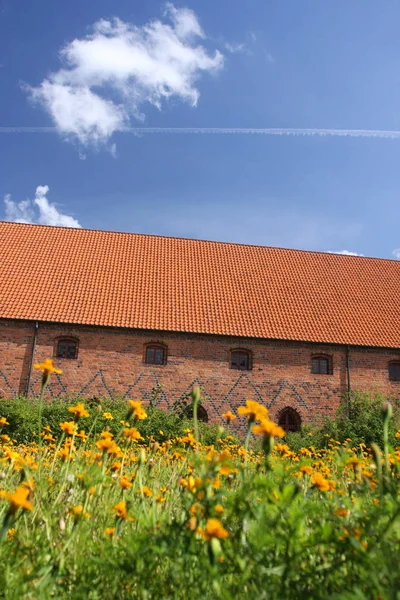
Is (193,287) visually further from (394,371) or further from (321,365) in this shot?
(394,371)

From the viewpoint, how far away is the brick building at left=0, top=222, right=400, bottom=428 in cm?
1780

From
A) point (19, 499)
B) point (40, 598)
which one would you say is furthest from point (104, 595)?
point (19, 499)

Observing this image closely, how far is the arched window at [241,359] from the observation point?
18703 mm

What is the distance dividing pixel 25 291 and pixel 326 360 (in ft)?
38.3

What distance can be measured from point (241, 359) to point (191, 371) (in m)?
2.00

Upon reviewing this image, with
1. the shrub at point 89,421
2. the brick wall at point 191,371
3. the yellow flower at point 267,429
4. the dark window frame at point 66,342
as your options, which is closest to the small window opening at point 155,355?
the brick wall at point 191,371

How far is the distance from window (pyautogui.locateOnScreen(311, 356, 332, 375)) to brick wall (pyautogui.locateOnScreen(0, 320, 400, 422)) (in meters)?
0.24

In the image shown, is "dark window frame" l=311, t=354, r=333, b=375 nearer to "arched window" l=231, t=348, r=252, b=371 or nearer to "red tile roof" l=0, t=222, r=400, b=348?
"red tile roof" l=0, t=222, r=400, b=348

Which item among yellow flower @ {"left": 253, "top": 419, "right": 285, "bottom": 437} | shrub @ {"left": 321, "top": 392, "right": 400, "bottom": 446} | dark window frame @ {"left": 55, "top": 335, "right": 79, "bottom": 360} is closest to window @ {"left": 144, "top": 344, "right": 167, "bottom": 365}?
dark window frame @ {"left": 55, "top": 335, "right": 79, "bottom": 360}

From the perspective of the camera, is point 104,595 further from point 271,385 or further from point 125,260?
point 125,260

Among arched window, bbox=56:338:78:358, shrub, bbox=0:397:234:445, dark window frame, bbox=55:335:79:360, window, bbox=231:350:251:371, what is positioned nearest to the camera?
shrub, bbox=0:397:234:445

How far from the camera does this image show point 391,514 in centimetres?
220

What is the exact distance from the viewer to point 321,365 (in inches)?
765

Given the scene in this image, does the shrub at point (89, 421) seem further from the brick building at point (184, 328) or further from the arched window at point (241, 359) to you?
the arched window at point (241, 359)
